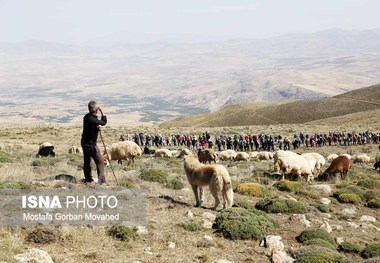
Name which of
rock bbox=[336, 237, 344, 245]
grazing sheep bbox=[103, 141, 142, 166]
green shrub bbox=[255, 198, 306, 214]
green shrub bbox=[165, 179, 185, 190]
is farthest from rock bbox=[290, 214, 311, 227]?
grazing sheep bbox=[103, 141, 142, 166]

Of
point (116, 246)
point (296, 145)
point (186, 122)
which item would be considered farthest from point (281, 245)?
point (186, 122)

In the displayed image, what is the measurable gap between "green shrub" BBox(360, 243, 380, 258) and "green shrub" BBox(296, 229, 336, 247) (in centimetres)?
68

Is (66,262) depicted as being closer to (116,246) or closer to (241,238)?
(116,246)

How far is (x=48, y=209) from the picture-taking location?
9.57 meters

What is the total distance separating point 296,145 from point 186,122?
7448 cm

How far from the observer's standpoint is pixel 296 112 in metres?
116

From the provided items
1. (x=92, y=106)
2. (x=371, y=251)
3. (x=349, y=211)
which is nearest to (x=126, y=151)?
(x=92, y=106)

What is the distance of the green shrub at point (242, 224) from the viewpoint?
9711mm

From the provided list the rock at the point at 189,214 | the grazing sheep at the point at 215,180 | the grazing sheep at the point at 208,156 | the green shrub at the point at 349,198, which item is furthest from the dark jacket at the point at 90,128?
the grazing sheep at the point at 208,156

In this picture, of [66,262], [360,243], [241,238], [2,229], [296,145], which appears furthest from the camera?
[296,145]

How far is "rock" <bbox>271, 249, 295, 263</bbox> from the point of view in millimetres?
8527

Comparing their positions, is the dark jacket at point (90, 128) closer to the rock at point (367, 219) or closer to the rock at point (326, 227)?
the rock at point (326, 227)

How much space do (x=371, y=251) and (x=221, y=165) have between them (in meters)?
4.25

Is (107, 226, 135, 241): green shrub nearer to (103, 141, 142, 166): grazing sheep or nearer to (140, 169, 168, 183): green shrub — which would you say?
(140, 169, 168, 183): green shrub
